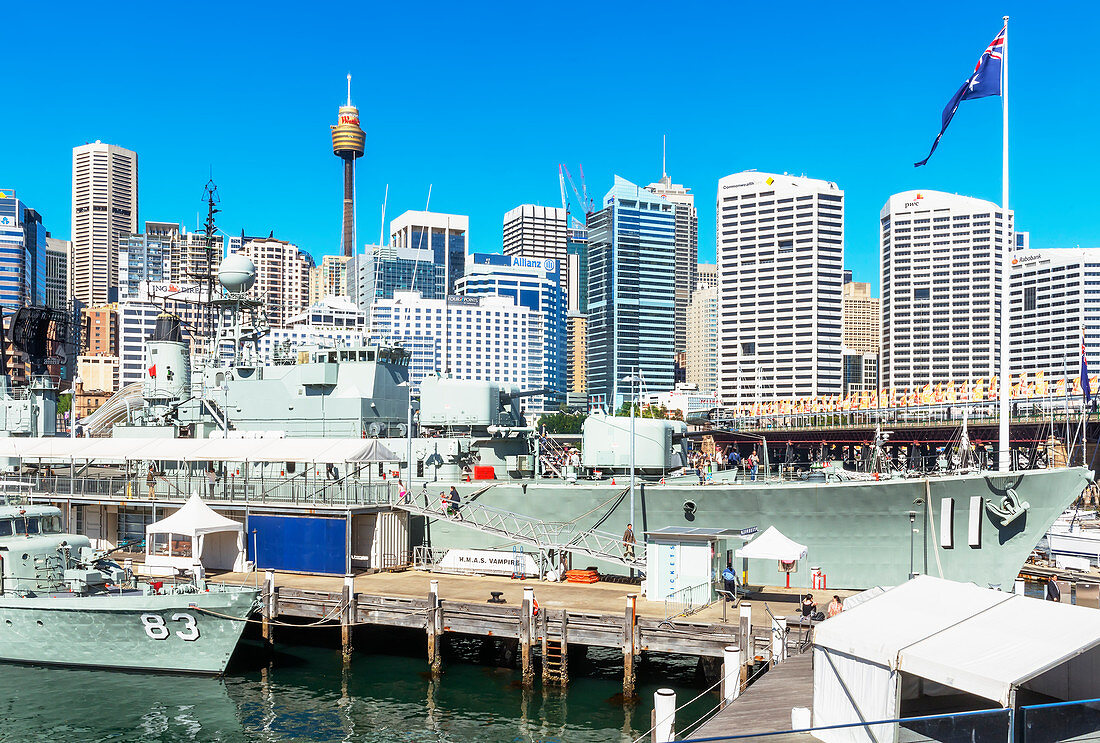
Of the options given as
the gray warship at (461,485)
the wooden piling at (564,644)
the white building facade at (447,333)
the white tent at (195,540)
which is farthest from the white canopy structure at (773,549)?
the white building facade at (447,333)

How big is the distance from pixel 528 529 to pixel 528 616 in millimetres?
7969

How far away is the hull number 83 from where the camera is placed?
2417cm

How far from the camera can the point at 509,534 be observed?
29422 millimetres

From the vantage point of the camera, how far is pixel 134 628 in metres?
24.3

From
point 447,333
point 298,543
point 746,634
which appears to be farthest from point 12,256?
point 746,634

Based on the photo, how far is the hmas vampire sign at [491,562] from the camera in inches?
1172

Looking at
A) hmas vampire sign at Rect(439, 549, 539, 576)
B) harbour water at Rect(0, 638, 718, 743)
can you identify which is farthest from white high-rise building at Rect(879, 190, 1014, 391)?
harbour water at Rect(0, 638, 718, 743)

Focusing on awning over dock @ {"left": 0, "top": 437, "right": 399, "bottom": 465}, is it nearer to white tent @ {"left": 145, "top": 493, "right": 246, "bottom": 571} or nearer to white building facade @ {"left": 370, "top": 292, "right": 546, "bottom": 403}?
white tent @ {"left": 145, "top": 493, "right": 246, "bottom": 571}

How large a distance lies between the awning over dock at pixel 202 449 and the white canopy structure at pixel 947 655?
1997 centimetres

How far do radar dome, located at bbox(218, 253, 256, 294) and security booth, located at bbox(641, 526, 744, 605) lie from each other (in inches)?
878

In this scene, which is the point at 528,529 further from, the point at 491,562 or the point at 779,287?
the point at 779,287

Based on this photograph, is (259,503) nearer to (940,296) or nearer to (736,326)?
(736,326)

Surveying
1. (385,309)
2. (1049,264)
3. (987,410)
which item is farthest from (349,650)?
(1049,264)

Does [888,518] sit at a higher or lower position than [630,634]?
higher
